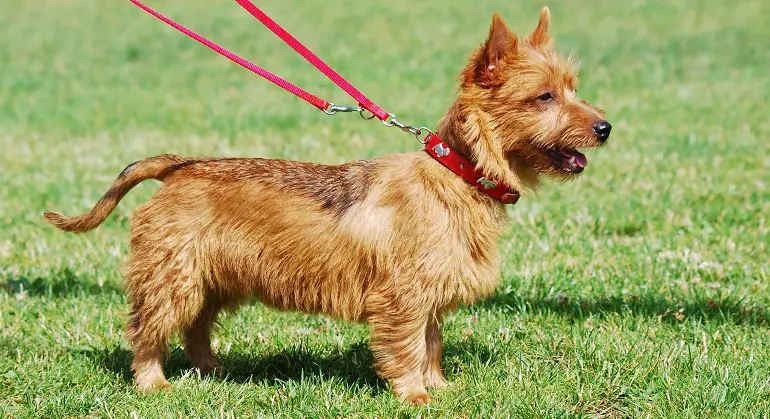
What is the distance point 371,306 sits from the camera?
4363 mm

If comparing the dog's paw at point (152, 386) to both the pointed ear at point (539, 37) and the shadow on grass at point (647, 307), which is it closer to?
the shadow on grass at point (647, 307)

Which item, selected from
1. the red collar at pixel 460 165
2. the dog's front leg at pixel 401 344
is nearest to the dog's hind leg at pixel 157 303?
the dog's front leg at pixel 401 344

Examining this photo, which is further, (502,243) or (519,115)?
(502,243)

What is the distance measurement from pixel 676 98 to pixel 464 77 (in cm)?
936

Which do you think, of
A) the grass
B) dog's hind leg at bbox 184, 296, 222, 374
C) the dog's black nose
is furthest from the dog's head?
dog's hind leg at bbox 184, 296, 222, 374

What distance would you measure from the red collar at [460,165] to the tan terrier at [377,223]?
32 millimetres

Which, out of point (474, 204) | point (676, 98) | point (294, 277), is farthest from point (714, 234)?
point (676, 98)

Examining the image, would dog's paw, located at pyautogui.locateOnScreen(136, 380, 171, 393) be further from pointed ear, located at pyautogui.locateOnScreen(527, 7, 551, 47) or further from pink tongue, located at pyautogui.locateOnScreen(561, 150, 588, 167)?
pointed ear, located at pyautogui.locateOnScreen(527, 7, 551, 47)

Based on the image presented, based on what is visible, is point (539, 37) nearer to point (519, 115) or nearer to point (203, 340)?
point (519, 115)

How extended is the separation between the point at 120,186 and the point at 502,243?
3217mm

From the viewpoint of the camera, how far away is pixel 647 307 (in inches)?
217

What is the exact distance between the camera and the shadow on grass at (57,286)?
6.08 metres

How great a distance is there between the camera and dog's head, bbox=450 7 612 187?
4215 millimetres

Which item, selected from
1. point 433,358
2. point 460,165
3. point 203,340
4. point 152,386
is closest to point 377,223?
point 460,165
